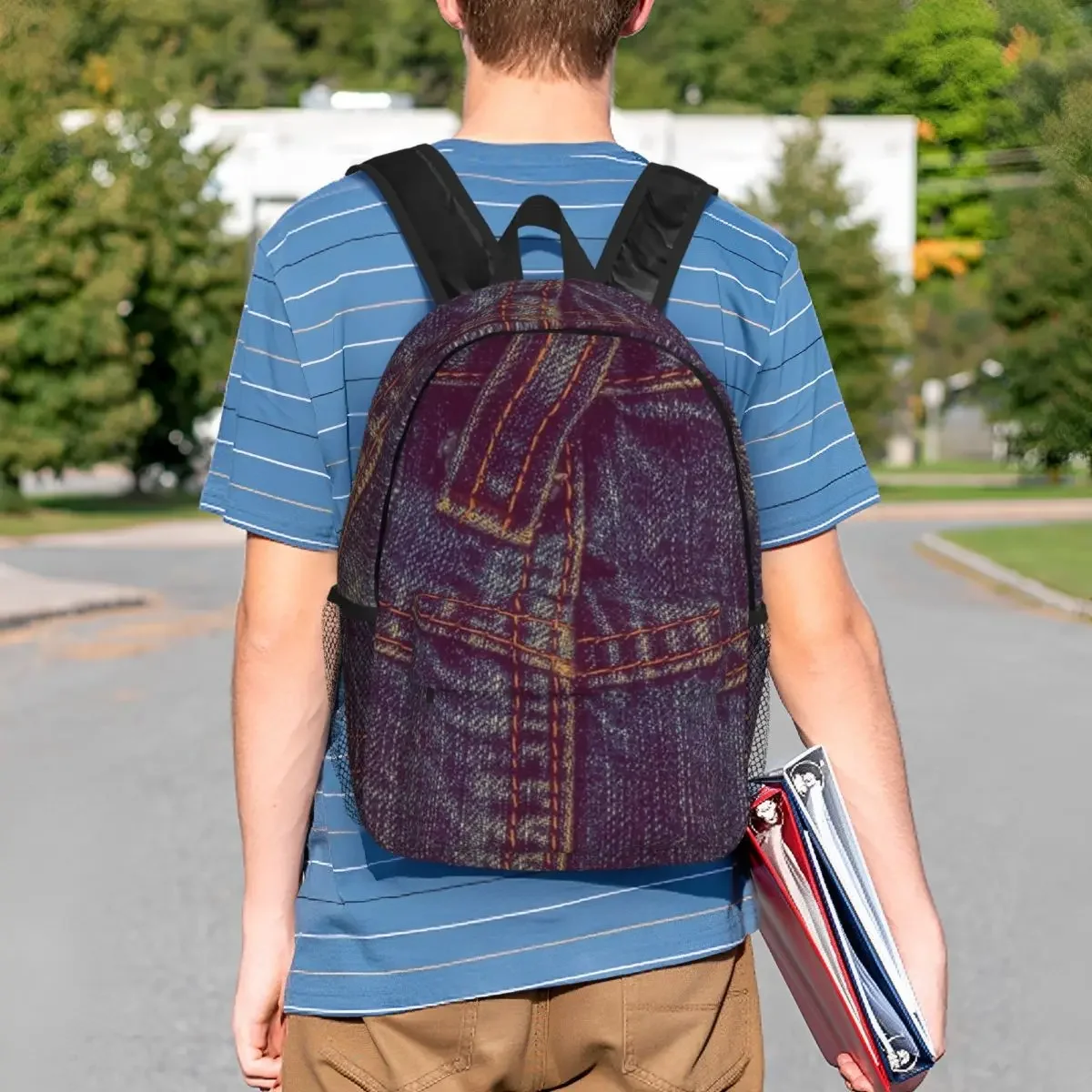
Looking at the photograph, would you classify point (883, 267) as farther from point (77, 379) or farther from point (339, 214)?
point (339, 214)

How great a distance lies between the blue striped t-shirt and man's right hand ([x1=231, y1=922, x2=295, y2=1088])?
0.27 ft

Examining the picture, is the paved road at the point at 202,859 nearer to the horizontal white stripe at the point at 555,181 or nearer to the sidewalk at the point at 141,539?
the horizontal white stripe at the point at 555,181

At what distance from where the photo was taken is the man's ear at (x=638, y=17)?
85.7 inches

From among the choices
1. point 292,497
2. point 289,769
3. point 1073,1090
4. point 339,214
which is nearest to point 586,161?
point 339,214

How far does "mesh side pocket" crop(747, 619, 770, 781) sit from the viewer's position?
2.08 meters

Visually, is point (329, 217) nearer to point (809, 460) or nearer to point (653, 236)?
point (653, 236)

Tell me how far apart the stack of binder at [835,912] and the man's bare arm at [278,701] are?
45 cm

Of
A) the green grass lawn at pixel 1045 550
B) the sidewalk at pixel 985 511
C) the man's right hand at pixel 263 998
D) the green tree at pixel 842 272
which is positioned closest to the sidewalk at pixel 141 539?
the green grass lawn at pixel 1045 550

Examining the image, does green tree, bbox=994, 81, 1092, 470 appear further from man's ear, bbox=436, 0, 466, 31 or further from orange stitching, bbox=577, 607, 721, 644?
orange stitching, bbox=577, 607, 721, 644

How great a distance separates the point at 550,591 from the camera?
74.7 inches

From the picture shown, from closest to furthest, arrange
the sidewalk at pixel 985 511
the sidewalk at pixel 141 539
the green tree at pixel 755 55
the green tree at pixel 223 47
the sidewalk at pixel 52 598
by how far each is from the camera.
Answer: the sidewalk at pixel 52 598 → the sidewalk at pixel 141 539 → the sidewalk at pixel 985 511 → the green tree at pixel 755 55 → the green tree at pixel 223 47

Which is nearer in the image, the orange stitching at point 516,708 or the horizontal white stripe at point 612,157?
the orange stitching at point 516,708

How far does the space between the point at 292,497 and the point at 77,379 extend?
120ft

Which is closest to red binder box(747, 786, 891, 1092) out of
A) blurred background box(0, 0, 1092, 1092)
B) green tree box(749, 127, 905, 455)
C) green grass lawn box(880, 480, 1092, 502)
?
blurred background box(0, 0, 1092, 1092)
